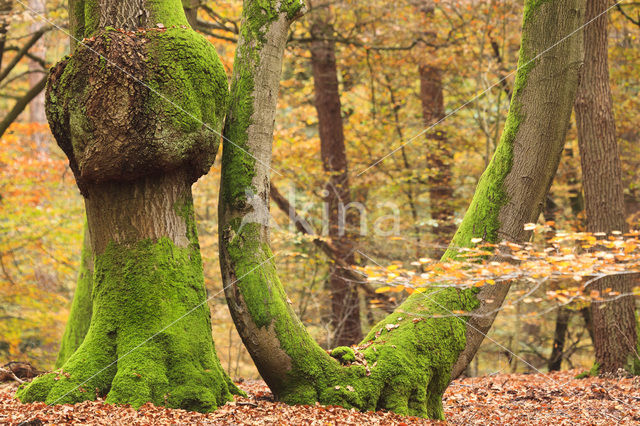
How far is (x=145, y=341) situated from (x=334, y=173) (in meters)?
7.45

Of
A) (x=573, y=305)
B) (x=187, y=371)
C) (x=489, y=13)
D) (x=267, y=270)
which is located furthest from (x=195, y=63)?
(x=573, y=305)

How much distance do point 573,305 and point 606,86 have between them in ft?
14.9

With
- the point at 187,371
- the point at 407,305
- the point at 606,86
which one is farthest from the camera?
the point at 606,86

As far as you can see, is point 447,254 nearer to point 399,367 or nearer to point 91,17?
point 399,367

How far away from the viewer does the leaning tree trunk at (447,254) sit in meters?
4.50

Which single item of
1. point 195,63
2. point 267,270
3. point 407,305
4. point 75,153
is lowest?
point 407,305

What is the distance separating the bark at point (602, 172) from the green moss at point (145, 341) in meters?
6.03

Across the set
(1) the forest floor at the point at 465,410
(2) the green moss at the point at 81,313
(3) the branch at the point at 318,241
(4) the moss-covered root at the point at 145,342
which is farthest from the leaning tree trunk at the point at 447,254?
(3) the branch at the point at 318,241

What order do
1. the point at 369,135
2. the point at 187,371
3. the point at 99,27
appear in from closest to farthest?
the point at 187,371
the point at 99,27
the point at 369,135

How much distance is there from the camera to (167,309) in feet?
13.8

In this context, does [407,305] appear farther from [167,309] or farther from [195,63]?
[195,63]

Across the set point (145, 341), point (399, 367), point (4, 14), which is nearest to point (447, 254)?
point (399, 367)

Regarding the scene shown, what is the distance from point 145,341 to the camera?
13.4ft

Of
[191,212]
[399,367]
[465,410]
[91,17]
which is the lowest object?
[465,410]
